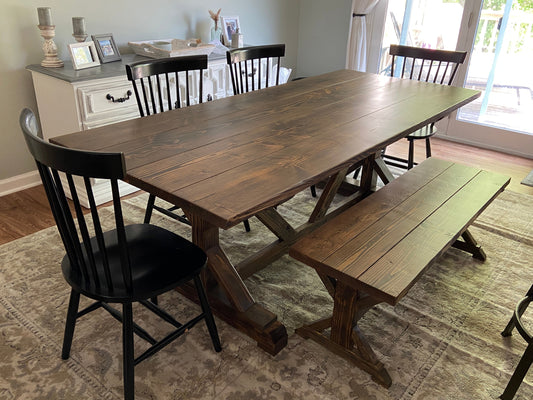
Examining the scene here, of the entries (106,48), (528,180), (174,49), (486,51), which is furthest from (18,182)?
(486,51)

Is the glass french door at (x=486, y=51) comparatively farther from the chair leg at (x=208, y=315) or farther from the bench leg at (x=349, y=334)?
the chair leg at (x=208, y=315)

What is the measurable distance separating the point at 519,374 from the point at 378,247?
0.65m

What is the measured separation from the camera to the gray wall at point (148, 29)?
2815mm

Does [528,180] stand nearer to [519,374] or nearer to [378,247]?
[519,374]

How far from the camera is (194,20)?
3.72 metres

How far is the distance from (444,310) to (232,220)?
1.32 meters

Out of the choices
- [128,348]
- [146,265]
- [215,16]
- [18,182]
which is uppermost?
[215,16]

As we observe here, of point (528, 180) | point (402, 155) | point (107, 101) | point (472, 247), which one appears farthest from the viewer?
point (402, 155)

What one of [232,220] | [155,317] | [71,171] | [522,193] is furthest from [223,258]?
[522,193]

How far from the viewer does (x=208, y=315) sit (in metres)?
1.75

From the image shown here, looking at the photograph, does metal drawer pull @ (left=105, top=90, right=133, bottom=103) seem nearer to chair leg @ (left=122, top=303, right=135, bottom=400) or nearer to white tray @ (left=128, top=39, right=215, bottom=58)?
white tray @ (left=128, top=39, right=215, bottom=58)

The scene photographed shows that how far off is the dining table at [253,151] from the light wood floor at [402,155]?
1.12 m

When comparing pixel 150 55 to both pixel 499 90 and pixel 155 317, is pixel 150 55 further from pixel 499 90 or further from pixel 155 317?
pixel 499 90

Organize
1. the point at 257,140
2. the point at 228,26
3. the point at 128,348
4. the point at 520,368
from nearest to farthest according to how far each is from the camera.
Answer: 1. the point at 128,348
2. the point at 520,368
3. the point at 257,140
4. the point at 228,26
